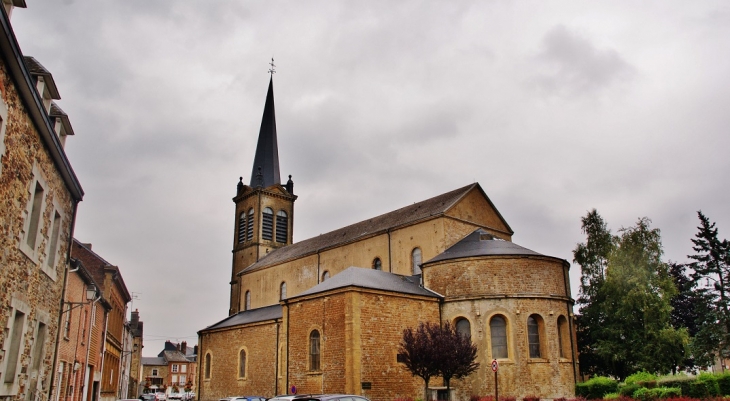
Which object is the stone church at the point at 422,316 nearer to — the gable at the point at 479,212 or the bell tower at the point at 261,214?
the gable at the point at 479,212

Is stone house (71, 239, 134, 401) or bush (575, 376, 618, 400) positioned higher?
stone house (71, 239, 134, 401)

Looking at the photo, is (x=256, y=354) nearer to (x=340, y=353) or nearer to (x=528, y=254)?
(x=340, y=353)

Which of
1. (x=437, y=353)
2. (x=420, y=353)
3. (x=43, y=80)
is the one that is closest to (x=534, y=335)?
(x=437, y=353)

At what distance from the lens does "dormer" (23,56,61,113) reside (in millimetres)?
11297

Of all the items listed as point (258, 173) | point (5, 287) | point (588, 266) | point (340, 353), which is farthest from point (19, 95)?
point (258, 173)

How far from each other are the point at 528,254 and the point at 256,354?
50.2 feet

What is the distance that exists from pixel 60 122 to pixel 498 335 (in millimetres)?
18412

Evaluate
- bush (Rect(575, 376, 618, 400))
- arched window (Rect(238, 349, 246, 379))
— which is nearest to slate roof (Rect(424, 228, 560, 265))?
bush (Rect(575, 376, 618, 400))

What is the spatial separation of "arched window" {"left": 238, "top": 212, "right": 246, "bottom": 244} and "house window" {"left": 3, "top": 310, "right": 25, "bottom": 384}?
36.3 m

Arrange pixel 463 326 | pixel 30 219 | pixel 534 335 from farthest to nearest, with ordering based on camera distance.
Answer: pixel 463 326, pixel 534 335, pixel 30 219

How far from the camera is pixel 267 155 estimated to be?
162ft

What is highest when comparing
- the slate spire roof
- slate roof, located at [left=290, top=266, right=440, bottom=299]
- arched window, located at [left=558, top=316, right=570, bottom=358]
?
the slate spire roof

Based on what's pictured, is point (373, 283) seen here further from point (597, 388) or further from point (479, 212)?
point (597, 388)

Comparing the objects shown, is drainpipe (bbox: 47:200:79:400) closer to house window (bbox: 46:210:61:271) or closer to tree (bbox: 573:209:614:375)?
house window (bbox: 46:210:61:271)
